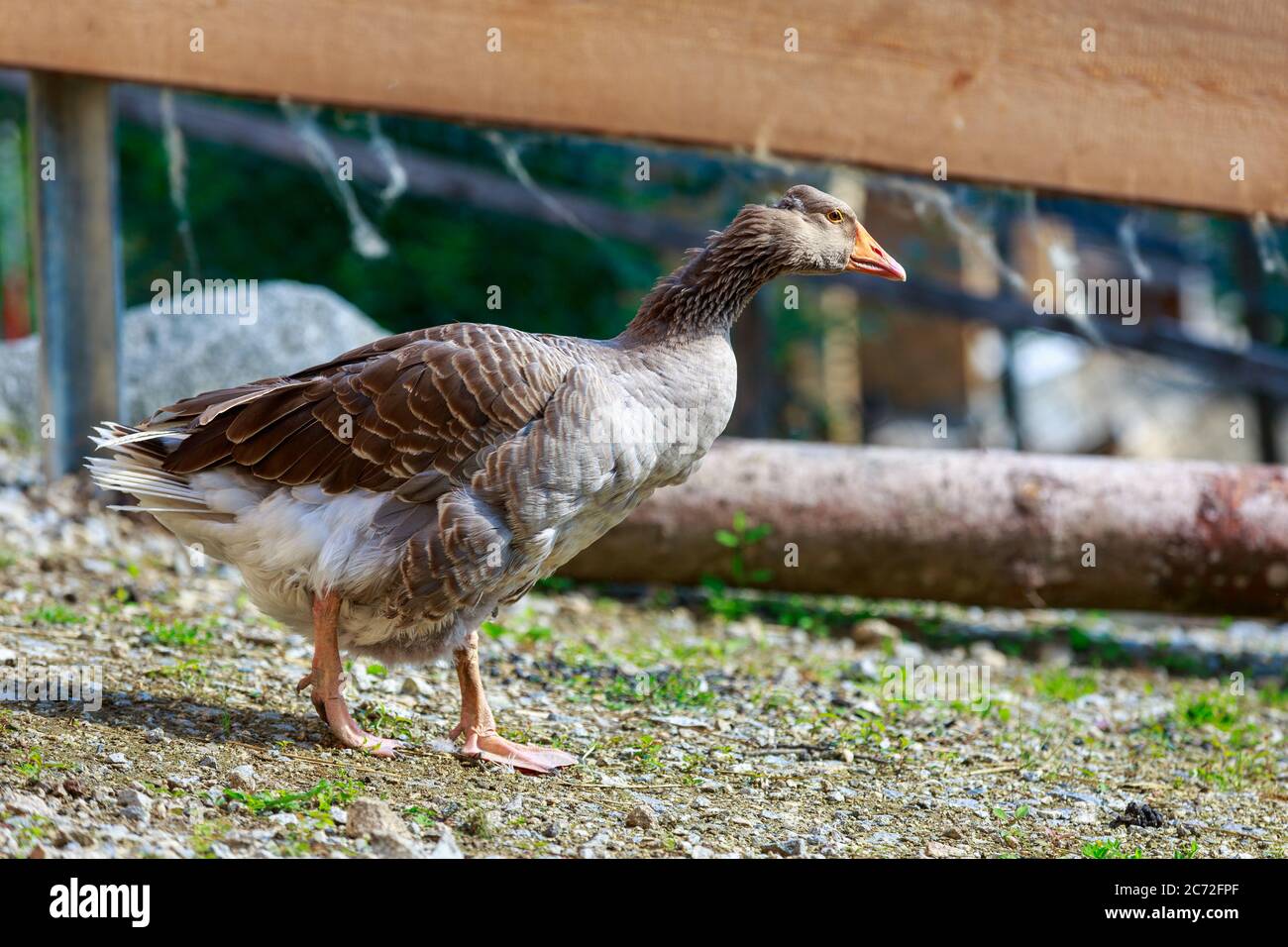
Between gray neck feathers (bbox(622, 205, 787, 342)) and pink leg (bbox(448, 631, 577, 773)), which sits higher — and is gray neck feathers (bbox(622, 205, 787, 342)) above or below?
above

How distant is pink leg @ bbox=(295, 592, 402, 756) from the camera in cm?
450

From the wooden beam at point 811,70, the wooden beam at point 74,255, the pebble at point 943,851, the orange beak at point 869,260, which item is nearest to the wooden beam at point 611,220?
the wooden beam at point 811,70

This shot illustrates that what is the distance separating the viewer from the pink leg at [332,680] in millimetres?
4504

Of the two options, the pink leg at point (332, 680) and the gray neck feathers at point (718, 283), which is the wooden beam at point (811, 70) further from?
the pink leg at point (332, 680)

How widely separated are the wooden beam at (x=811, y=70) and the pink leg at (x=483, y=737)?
10.6 ft

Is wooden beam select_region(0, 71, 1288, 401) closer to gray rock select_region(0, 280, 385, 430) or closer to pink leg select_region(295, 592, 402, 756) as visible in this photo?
gray rock select_region(0, 280, 385, 430)

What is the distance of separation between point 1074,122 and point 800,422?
286 inches

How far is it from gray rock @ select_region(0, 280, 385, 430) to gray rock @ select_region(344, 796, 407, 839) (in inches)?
175

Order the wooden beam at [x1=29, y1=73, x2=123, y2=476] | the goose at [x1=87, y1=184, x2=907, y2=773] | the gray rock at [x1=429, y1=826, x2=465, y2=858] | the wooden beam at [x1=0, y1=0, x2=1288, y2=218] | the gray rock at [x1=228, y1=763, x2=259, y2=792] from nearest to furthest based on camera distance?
the gray rock at [x1=429, y1=826, x2=465, y2=858] < the gray rock at [x1=228, y1=763, x2=259, y2=792] < the goose at [x1=87, y1=184, x2=907, y2=773] < the wooden beam at [x1=0, y1=0, x2=1288, y2=218] < the wooden beam at [x1=29, y1=73, x2=123, y2=476]

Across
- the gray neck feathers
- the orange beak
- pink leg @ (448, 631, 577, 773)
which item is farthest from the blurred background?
pink leg @ (448, 631, 577, 773)

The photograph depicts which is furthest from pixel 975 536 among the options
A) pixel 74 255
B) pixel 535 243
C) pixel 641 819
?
pixel 535 243

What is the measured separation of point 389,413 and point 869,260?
186cm

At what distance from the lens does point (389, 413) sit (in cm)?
446

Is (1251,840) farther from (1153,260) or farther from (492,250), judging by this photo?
(1153,260)
